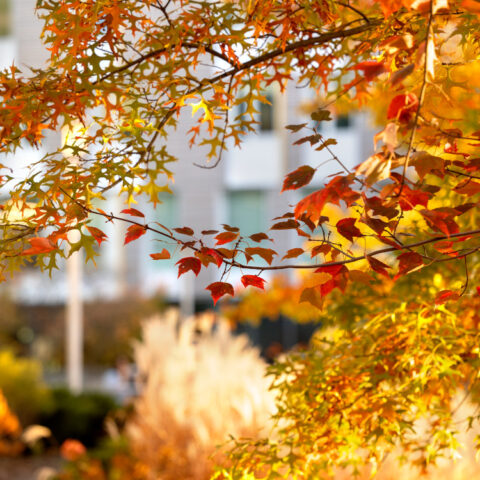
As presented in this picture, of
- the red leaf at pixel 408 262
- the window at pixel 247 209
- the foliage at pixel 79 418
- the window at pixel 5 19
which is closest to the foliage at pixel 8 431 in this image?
the foliage at pixel 79 418

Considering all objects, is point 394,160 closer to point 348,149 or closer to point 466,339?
point 466,339

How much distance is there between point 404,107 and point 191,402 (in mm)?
3236

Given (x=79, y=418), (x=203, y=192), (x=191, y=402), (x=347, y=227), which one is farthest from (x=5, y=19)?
(x=347, y=227)

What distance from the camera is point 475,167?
3.88 feet

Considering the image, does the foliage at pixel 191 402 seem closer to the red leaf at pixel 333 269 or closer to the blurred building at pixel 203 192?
the red leaf at pixel 333 269

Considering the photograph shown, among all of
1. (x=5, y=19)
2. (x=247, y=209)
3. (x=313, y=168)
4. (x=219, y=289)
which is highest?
(x=5, y=19)

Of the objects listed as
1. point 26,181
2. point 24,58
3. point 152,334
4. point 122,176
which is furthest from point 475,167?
point 24,58

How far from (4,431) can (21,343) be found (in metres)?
5.42

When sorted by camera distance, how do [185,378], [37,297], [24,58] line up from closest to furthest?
[185,378]
[24,58]
[37,297]

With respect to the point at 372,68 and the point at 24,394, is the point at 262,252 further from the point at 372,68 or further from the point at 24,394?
the point at 24,394

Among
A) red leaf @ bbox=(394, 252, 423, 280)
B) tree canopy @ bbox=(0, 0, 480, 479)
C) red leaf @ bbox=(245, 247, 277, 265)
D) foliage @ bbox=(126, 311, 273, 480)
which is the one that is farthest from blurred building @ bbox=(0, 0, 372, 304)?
red leaf @ bbox=(394, 252, 423, 280)

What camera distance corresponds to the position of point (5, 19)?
12.2 m

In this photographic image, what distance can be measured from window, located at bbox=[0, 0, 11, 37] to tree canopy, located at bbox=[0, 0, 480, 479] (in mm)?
11727

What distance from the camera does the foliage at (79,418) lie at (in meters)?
6.62
